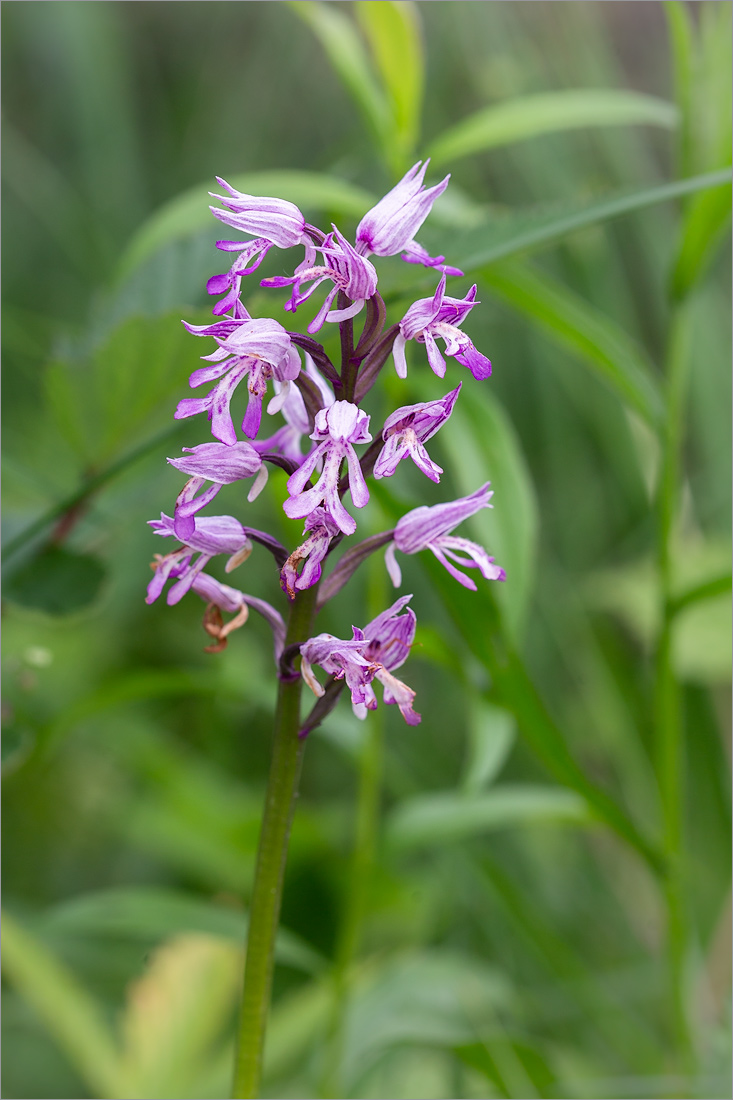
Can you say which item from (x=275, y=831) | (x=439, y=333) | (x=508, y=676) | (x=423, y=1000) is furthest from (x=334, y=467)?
(x=423, y=1000)

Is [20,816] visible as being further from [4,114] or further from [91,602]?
[4,114]

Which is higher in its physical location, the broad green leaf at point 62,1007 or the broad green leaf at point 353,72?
the broad green leaf at point 353,72

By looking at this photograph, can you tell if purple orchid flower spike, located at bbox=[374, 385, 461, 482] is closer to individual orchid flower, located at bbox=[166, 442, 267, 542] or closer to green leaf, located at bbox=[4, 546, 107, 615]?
Answer: individual orchid flower, located at bbox=[166, 442, 267, 542]

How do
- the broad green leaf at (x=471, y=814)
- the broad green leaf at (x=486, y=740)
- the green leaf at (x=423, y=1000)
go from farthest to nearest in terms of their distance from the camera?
the green leaf at (x=423, y=1000)
the broad green leaf at (x=471, y=814)
the broad green leaf at (x=486, y=740)

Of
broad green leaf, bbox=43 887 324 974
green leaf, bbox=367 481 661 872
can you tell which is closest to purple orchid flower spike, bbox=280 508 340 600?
green leaf, bbox=367 481 661 872

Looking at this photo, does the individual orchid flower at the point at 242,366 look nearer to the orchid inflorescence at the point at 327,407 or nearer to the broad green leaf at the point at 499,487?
the orchid inflorescence at the point at 327,407

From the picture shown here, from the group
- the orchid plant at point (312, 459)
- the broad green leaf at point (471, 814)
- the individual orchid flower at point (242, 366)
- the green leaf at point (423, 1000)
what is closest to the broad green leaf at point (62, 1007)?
the green leaf at point (423, 1000)
